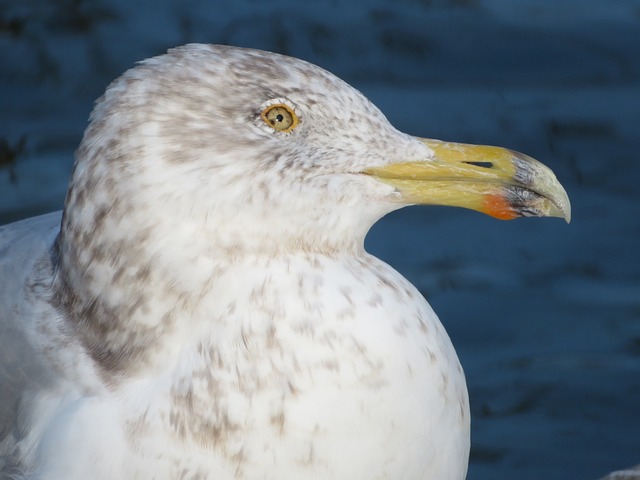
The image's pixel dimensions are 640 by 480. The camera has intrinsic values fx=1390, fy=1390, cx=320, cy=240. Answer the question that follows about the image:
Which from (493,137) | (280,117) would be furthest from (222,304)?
(493,137)

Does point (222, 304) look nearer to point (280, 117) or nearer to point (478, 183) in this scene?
point (280, 117)

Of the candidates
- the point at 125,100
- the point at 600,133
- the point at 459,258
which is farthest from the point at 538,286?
the point at 125,100

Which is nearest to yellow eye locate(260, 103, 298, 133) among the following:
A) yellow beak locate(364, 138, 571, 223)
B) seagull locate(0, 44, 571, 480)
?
seagull locate(0, 44, 571, 480)

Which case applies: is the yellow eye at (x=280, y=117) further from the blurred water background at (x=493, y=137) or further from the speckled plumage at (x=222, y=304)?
the blurred water background at (x=493, y=137)

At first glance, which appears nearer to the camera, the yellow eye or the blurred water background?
the yellow eye

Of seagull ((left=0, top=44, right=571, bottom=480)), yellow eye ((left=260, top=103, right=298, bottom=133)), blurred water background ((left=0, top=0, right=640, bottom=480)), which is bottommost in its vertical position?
blurred water background ((left=0, top=0, right=640, bottom=480))

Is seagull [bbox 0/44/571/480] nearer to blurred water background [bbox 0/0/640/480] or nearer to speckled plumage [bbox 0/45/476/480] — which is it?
speckled plumage [bbox 0/45/476/480]

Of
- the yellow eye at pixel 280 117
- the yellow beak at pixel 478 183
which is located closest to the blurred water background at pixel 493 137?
the yellow beak at pixel 478 183
